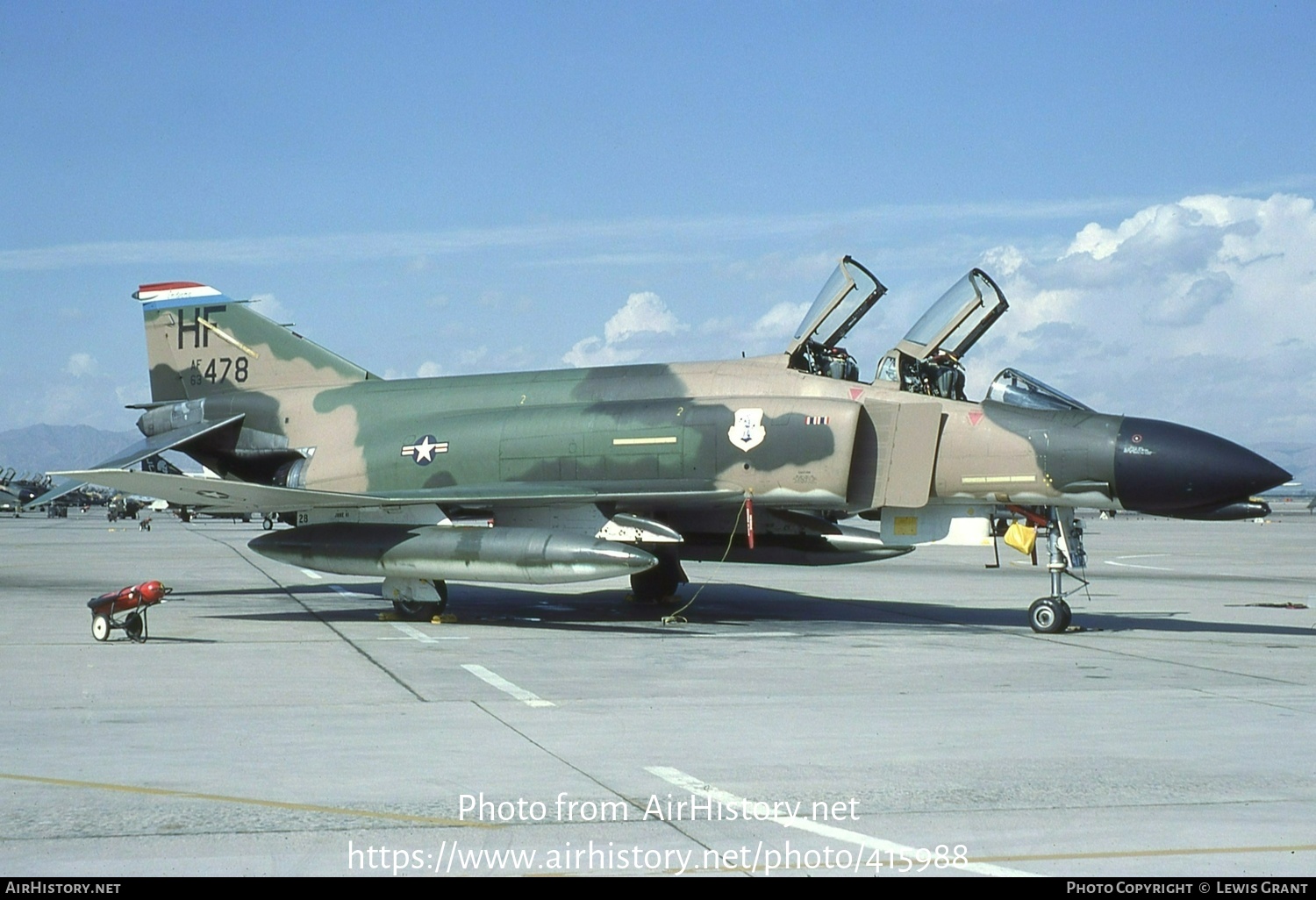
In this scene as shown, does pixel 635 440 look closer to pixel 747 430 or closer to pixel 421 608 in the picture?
pixel 747 430

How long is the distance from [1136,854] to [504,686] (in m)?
5.79

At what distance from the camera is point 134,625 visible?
1295 cm

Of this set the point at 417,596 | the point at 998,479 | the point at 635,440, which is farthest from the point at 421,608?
the point at 998,479

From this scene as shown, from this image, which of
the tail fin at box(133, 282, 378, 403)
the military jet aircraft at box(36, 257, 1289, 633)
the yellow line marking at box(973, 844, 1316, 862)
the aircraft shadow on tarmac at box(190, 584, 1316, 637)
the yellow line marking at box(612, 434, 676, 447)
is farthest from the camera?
the tail fin at box(133, 282, 378, 403)

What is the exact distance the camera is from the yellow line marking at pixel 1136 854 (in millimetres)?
5250

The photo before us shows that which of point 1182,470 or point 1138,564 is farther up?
point 1182,470

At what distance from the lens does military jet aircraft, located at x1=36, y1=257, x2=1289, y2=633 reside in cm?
1378

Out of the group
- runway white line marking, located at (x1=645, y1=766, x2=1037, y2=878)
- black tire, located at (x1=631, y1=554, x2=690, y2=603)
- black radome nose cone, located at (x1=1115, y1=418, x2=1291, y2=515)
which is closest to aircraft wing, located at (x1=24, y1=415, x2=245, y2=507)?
black tire, located at (x1=631, y1=554, x2=690, y2=603)

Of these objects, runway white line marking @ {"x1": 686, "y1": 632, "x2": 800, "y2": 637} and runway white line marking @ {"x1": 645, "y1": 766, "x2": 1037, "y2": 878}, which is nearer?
runway white line marking @ {"x1": 645, "y1": 766, "x2": 1037, "y2": 878}

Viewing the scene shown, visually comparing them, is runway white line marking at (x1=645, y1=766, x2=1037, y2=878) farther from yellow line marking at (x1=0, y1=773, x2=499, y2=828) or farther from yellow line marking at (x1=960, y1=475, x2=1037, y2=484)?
yellow line marking at (x1=960, y1=475, x2=1037, y2=484)

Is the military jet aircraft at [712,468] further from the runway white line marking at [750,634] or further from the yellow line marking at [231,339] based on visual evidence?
the yellow line marking at [231,339]

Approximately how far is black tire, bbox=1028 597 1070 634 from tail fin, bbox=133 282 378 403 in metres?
9.91

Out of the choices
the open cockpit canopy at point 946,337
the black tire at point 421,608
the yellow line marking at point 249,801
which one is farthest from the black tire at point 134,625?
the open cockpit canopy at point 946,337

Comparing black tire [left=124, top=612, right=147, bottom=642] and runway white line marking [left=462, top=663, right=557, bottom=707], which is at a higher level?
black tire [left=124, top=612, right=147, bottom=642]
